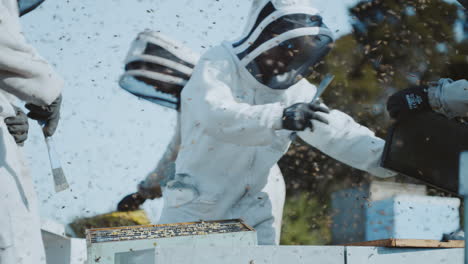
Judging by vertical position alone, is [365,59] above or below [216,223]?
above

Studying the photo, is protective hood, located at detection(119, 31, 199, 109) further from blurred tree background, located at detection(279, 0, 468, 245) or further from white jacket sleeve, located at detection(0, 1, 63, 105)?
blurred tree background, located at detection(279, 0, 468, 245)

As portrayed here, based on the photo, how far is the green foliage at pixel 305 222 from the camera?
13.5 m

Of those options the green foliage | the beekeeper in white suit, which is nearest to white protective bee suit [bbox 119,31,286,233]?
the beekeeper in white suit

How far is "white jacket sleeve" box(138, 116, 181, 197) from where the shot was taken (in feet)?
15.2

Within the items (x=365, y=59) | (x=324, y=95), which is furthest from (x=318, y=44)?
(x=365, y=59)

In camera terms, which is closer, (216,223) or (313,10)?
(216,223)

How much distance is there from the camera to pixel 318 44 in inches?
159

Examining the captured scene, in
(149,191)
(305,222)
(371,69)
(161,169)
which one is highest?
(371,69)

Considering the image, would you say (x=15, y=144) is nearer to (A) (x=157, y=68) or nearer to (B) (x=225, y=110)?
(B) (x=225, y=110)

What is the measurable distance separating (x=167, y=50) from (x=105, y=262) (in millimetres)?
1901

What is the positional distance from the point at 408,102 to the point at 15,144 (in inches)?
71.8

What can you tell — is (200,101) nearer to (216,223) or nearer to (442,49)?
(216,223)

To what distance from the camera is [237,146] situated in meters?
3.98

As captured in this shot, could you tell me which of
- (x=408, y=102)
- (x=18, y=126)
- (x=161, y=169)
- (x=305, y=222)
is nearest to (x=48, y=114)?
(x=18, y=126)
